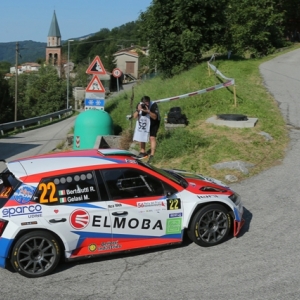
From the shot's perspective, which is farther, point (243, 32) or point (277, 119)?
point (243, 32)

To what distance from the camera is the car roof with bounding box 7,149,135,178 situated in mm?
6840

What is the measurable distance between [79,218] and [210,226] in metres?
1.98

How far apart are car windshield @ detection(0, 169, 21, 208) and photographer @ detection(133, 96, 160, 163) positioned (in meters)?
5.57

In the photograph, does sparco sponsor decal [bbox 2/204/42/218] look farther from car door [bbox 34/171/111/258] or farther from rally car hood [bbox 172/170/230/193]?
rally car hood [bbox 172/170/230/193]

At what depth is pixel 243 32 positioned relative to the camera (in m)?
31.9

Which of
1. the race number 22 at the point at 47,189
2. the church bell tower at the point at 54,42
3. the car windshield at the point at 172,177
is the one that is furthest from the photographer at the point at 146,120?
the church bell tower at the point at 54,42

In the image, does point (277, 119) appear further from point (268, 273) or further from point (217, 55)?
point (217, 55)

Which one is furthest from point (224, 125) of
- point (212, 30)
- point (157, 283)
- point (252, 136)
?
point (212, 30)

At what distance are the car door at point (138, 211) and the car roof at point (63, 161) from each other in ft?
0.84

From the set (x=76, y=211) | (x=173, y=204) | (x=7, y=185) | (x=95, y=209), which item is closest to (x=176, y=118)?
(x=173, y=204)

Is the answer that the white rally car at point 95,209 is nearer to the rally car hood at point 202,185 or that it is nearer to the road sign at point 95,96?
the rally car hood at point 202,185

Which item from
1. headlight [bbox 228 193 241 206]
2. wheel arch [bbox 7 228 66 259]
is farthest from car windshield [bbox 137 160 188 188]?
wheel arch [bbox 7 228 66 259]

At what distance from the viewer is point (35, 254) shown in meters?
6.52

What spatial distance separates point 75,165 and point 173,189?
4.71ft
